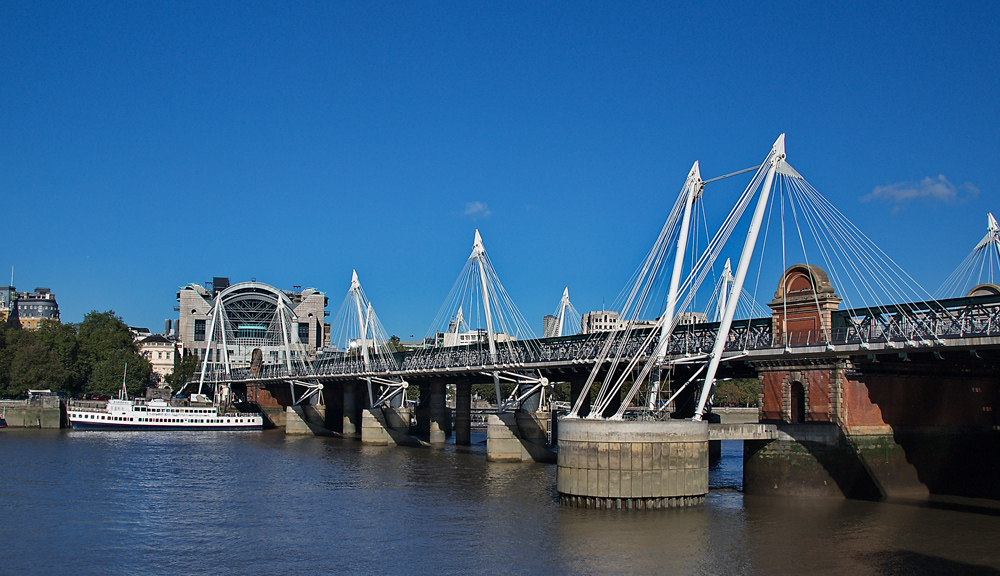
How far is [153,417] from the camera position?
117 m

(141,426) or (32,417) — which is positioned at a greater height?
(32,417)

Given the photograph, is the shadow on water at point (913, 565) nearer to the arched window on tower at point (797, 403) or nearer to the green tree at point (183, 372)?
the arched window on tower at point (797, 403)

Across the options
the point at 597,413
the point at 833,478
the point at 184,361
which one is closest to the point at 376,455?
the point at 597,413

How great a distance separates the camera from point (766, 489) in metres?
50.5

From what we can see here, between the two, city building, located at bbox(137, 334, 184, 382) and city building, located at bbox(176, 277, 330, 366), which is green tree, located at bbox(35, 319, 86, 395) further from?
city building, located at bbox(137, 334, 184, 382)

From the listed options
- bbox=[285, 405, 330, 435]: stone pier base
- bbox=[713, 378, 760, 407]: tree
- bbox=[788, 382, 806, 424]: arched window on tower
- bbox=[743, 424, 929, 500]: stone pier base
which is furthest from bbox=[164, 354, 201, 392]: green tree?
bbox=[788, 382, 806, 424]: arched window on tower

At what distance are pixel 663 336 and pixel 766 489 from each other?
10.1 metres

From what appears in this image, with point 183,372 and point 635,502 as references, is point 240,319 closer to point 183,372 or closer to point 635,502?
point 183,372

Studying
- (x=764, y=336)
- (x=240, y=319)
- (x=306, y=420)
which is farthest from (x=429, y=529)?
(x=240, y=319)

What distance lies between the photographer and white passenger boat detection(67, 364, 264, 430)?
115 m

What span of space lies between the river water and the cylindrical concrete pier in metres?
0.93

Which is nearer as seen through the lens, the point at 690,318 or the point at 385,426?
the point at 690,318

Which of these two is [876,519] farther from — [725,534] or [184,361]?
[184,361]

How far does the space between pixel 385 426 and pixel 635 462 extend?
197 feet
